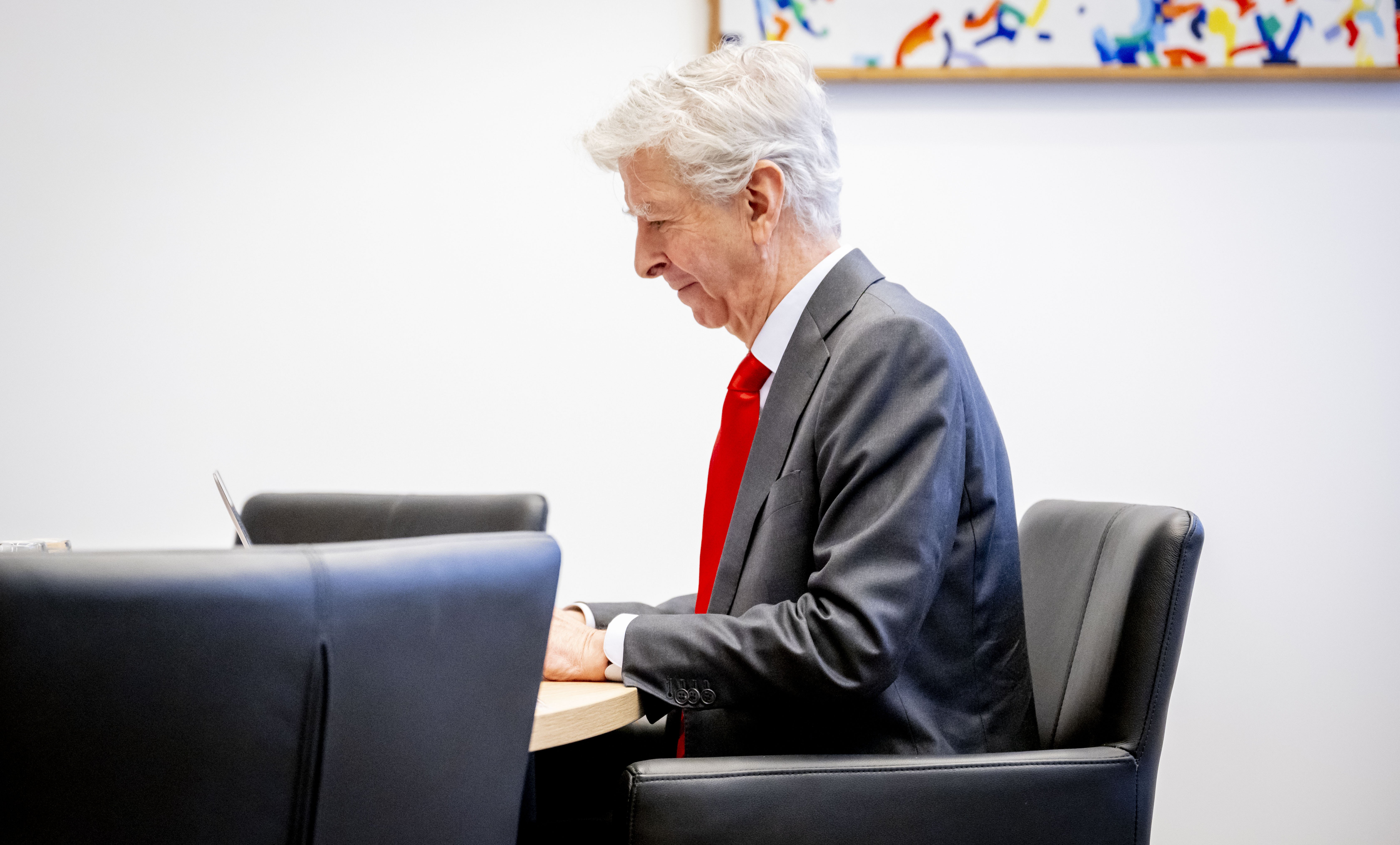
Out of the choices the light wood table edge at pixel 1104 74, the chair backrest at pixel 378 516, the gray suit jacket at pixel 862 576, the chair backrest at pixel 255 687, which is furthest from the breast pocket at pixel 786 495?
the light wood table edge at pixel 1104 74

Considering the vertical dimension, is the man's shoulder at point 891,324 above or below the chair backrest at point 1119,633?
above

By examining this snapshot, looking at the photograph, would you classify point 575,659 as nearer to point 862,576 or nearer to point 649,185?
point 862,576

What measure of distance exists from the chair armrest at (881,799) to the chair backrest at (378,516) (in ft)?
2.69

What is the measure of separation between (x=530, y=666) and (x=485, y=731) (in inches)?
2.1

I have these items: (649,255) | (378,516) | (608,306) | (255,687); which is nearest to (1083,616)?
(649,255)

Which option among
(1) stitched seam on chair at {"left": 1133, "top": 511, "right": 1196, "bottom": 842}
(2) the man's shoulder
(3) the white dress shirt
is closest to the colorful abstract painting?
A: (3) the white dress shirt

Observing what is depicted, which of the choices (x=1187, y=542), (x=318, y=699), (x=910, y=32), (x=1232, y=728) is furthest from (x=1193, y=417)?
(x=318, y=699)

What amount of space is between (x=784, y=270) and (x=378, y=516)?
3.08 ft

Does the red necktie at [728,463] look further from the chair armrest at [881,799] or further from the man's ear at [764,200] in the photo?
the chair armrest at [881,799]

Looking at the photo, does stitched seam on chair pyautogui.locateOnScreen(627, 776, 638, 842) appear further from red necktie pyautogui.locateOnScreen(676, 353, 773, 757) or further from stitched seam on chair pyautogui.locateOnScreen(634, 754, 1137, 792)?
red necktie pyautogui.locateOnScreen(676, 353, 773, 757)

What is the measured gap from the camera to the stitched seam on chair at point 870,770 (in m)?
0.97

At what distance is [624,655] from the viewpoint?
3.67 ft

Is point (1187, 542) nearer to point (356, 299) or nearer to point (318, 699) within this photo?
point (318, 699)

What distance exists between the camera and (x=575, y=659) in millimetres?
1140
